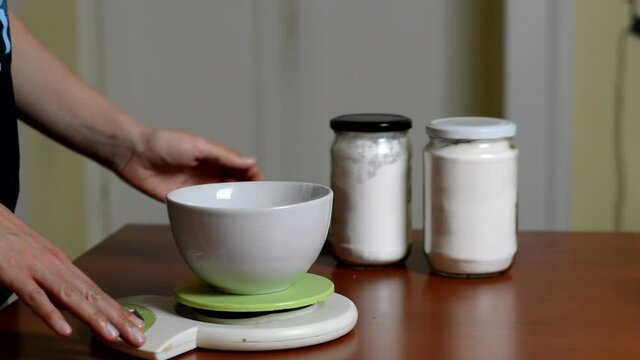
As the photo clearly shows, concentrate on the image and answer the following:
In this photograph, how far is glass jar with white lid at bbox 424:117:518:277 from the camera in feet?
3.42

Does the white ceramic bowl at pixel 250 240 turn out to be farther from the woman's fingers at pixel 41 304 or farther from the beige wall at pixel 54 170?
the beige wall at pixel 54 170

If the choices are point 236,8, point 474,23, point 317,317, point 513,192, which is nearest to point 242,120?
point 236,8

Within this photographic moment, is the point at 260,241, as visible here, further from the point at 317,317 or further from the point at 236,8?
the point at 236,8

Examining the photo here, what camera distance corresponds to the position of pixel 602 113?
2330 mm

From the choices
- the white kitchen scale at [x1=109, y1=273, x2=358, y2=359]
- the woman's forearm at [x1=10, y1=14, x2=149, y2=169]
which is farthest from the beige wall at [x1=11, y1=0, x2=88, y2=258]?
the white kitchen scale at [x1=109, y1=273, x2=358, y2=359]

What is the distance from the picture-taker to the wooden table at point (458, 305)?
81 centimetres

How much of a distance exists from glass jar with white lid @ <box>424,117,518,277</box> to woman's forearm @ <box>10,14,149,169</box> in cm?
38

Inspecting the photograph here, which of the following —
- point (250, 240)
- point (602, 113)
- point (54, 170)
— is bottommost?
point (54, 170)

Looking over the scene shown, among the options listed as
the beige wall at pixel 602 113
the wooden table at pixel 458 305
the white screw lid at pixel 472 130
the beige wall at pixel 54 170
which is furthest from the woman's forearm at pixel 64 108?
the beige wall at pixel 602 113

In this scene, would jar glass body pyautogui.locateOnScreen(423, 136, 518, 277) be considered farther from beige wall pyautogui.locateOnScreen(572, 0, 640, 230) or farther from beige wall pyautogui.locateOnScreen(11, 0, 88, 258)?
beige wall pyautogui.locateOnScreen(11, 0, 88, 258)

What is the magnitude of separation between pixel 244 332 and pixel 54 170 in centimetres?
195

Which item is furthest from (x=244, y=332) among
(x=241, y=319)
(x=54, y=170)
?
(x=54, y=170)

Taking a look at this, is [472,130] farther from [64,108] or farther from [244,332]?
[64,108]

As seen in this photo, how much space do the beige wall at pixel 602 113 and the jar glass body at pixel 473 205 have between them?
1341 millimetres
